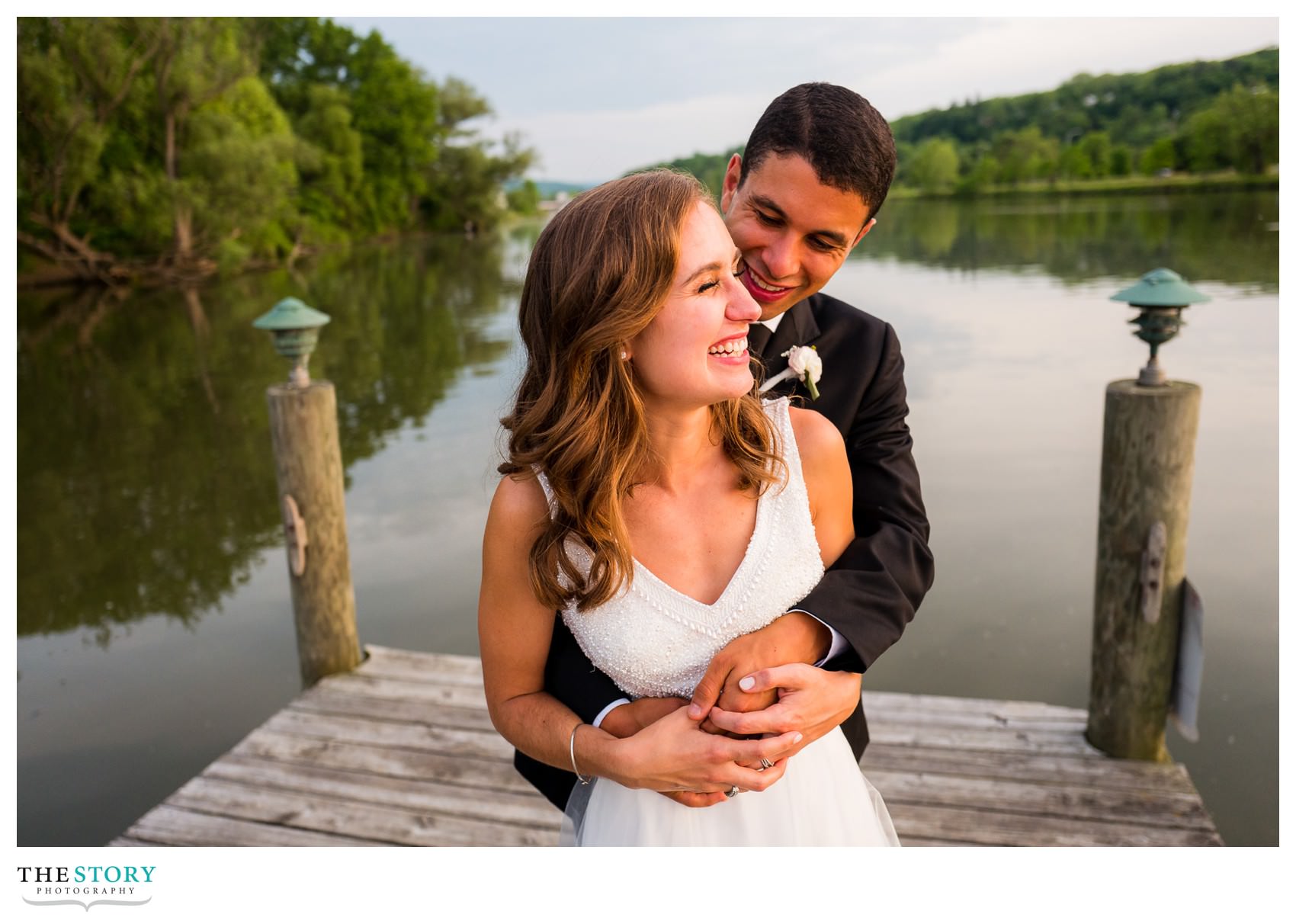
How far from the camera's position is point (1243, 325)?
1368cm

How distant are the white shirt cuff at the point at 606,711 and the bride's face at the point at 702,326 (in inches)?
22.7

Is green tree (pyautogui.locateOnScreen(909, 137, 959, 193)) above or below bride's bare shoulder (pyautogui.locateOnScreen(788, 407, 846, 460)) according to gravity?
above

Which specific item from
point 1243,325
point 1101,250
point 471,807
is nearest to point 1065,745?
point 471,807

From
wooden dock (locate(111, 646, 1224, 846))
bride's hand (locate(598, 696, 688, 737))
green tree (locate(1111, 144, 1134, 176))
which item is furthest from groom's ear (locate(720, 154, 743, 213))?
green tree (locate(1111, 144, 1134, 176))

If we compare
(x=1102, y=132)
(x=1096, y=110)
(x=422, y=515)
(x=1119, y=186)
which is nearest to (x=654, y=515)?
(x=422, y=515)

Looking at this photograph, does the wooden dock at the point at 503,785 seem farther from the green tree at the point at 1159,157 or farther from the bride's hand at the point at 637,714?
the green tree at the point at 1159,157

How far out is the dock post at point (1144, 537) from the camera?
3297 millimetres

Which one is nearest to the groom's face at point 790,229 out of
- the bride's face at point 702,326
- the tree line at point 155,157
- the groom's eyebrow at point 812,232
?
the groom's eyebrow at point 812,232

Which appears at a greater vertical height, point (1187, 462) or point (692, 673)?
point (1187, 462)

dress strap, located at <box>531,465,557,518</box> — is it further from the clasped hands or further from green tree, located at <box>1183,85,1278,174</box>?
green tree, located at <box>1183,85,1278,174</box>

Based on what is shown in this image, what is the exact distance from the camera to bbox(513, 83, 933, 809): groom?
1.62 metres

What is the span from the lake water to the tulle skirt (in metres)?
0.72

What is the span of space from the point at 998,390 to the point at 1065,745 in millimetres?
8281
